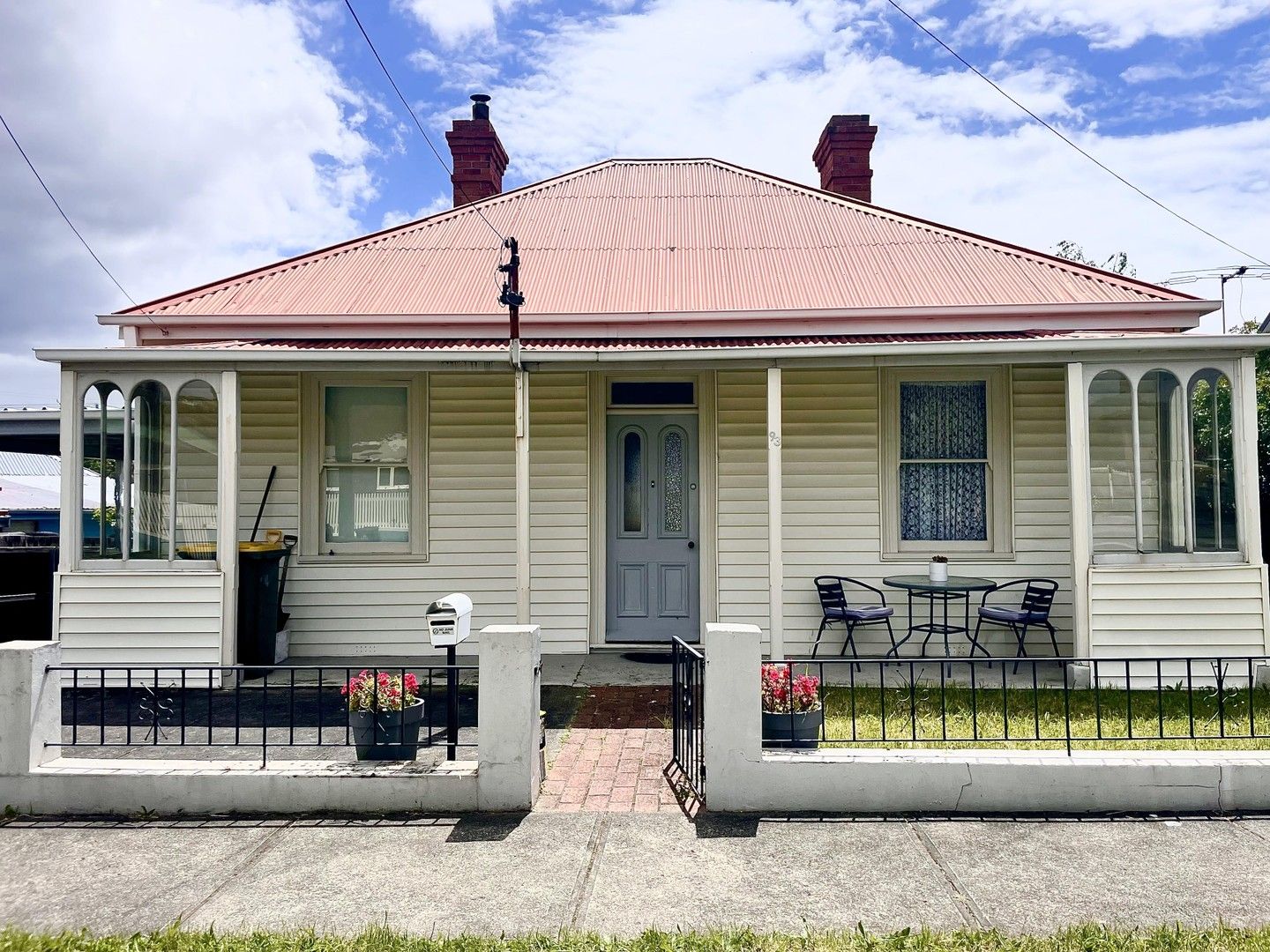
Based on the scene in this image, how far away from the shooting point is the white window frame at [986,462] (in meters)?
8.80

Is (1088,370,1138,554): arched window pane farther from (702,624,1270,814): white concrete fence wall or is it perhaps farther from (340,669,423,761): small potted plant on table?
(340,669,423,761): small potted plant on table

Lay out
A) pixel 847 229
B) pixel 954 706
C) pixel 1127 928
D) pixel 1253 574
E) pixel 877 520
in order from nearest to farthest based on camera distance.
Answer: pixel 1127 928
pixel 954 706
pixel 1253 574
pixel 877 520
pixel 847 229

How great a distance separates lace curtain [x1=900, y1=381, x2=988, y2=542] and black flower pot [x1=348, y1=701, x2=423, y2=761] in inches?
223

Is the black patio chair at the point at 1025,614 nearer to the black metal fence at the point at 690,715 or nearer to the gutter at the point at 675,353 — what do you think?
the gutter at the point at 675,353

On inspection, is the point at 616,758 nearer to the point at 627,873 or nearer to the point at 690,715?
the point at 690,715

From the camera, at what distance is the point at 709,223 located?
37.0 ft

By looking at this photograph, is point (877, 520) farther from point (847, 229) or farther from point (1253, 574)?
point (847, 229)

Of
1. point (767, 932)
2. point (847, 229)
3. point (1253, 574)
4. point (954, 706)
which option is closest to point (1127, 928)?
point (767, 932)

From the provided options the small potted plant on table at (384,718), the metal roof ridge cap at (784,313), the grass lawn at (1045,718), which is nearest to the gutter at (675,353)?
the metal roof ridge cap at (784,313)

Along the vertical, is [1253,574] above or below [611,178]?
below

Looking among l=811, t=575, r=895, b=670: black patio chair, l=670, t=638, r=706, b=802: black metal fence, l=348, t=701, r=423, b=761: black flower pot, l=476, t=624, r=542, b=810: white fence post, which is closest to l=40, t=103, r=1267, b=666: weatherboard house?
l=811, t=575, r=895, b=670: black patio chair

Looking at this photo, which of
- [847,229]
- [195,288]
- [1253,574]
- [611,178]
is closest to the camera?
[1253,574]

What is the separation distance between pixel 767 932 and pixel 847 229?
919 centimetres

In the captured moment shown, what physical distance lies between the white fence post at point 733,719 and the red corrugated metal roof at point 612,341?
4049 millimetres
